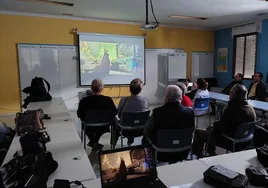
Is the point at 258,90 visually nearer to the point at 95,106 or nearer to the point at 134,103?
the point at 134,103

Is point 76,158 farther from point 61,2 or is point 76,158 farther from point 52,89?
point 52,89

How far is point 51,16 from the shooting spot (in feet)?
19.1

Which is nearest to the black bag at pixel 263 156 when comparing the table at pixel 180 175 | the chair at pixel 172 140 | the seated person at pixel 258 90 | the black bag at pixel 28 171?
the table at pixel 180 175

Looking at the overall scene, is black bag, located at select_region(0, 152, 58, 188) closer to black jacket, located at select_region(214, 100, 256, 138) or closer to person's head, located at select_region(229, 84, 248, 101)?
black jacket, located at select_region(214, 100, 256, 138)

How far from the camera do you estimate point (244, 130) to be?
2.49 m

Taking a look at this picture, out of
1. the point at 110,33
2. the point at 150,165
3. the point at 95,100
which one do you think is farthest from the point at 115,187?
the point at 110,33

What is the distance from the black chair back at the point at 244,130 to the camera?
Result: 2438 millimetres

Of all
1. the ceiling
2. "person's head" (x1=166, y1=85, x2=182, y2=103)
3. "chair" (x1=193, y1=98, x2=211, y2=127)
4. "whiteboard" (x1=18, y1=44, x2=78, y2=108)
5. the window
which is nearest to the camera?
"person's head" (x1=166, y1=85, x2=182, y2=103)

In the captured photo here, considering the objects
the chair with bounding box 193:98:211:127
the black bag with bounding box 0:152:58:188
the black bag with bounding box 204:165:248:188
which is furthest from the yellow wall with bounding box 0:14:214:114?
the black bag with bounding box 204:165:248:188

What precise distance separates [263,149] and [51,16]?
581cm

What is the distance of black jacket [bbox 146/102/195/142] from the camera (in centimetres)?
214

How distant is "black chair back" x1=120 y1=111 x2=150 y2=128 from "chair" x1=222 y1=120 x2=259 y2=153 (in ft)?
3.41

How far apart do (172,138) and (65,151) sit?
39.3 inches

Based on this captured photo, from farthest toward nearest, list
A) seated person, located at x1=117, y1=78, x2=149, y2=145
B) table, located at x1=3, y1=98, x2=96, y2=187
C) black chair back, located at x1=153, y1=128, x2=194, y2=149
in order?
seated person, located at x1=117, y1=78, x2=149, y2=145 → black chair back, located at x1=153, y1=128, x2=194, y2=149 → table, located at x1=3, y1=98, x2=96, y2=187
